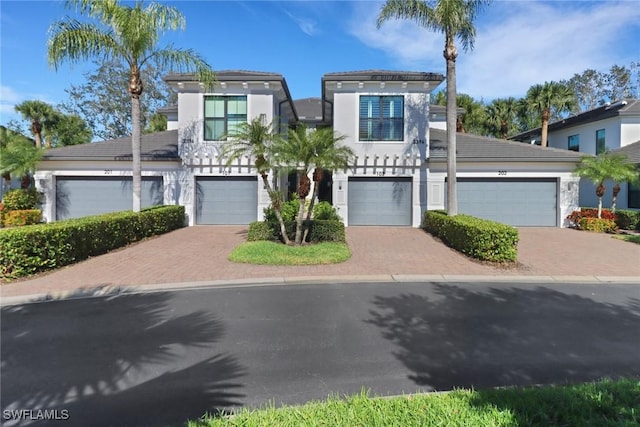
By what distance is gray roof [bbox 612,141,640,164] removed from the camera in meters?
18.6

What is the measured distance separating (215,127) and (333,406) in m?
15.9

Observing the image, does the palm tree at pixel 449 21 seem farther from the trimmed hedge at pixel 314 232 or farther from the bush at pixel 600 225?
the bush at pixel 600 225

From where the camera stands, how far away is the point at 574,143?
26375 millimetres

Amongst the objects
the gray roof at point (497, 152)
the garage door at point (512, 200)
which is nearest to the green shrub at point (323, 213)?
the gray roof at point (497, 152)

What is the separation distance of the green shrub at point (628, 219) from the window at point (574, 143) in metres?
10.5

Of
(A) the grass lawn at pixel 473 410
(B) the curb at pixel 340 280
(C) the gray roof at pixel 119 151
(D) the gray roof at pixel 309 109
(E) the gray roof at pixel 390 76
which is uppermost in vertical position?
(D) the gray roof at pixel 309 109

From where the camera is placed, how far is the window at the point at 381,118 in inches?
670

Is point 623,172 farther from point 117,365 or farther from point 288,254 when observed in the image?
point 117,365

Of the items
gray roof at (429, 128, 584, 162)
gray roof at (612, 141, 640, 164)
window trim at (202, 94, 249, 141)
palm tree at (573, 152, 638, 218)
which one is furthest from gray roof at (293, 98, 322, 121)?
gray roof at (612, 141, 640, 164)

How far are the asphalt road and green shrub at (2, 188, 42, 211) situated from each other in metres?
13.9

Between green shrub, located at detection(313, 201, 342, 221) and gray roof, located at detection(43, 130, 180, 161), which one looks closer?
green shrub, located at detection(313, 201, 342, 221)

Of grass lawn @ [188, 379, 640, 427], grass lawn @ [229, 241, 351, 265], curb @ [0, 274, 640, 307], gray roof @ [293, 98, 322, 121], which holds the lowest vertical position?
grass lawn @ [188, 379, 640, 427]

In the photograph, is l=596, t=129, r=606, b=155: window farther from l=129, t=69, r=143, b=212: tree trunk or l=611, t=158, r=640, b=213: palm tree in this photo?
l=129, t=69, r=143, b=212: tree trunk

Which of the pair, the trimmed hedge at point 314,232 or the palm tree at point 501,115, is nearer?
the trimmed hedge at point 314,232
